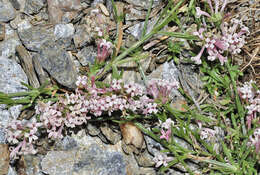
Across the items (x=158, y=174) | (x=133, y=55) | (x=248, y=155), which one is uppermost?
(x=133, y=55)

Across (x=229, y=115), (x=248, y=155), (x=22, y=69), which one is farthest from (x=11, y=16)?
(x=248, y=155)

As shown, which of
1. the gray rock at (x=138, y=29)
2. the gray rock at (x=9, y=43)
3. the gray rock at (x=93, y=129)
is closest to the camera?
the gray rock at (x=93, y=129)

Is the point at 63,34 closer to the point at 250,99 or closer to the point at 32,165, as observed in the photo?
the point at 32,165

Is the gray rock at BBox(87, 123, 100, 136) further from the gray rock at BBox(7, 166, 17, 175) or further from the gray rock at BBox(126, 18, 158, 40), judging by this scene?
the gray rock at BBox(126, 18, 158, 40)

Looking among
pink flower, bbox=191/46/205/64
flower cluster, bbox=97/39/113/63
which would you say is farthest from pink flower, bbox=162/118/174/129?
flower cluster, bbox=97/39/113/63

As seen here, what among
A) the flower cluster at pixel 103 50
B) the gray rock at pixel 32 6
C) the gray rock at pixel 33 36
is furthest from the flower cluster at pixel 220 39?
the gray rock at pixel 32 6

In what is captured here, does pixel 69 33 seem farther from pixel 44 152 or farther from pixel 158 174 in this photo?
pixel 158 174

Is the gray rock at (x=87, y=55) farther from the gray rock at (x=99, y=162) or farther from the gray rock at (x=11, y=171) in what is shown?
Answer: the gray rock at (x=11, y=171)
